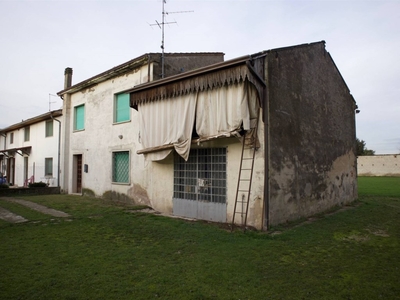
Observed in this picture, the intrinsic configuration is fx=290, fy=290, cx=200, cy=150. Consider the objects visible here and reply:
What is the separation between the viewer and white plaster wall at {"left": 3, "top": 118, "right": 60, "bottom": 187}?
59.0 feet

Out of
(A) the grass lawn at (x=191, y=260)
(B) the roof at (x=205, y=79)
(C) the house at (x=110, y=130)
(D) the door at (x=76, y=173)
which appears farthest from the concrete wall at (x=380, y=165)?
(D) the door at (x=76, y=173)

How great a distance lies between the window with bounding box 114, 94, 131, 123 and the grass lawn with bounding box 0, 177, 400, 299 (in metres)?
5.65

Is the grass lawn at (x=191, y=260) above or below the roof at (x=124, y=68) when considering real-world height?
below

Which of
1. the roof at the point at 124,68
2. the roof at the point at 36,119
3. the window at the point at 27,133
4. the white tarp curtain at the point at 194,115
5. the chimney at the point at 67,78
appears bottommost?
the white tarp curtain at the point at 194,115

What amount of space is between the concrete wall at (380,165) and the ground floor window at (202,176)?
36.4 m

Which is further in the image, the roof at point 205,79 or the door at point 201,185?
the door at point 201,185

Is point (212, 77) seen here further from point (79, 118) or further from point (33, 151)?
point (33, 151)

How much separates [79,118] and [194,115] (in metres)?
10.1

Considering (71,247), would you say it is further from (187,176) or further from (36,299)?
(187,176)

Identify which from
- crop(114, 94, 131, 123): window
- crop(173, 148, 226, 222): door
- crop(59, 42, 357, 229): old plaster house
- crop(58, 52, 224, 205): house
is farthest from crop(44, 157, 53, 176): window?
crop(173, 148, 226, 222): door

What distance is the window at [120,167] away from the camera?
42.3 ft

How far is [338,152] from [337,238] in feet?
21.9

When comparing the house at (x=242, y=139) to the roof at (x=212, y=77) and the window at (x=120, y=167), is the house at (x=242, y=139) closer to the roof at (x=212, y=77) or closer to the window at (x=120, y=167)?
the roof at (x=212, y=77)

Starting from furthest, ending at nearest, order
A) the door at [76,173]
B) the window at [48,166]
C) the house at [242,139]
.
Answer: the window at [48,166]
the door at [76,173]
the house at [242,139]
